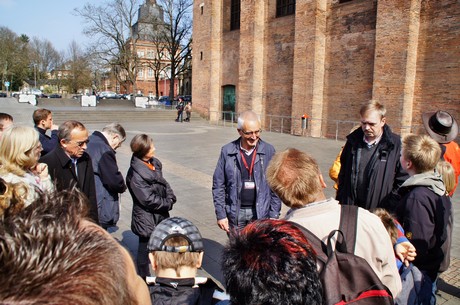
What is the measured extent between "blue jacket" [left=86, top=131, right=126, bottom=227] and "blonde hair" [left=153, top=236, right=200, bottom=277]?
7.06 ft

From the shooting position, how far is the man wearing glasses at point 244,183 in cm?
366

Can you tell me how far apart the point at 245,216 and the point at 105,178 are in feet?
5.38

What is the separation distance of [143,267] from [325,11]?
2009 centimetres

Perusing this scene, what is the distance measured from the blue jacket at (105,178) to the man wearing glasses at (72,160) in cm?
22

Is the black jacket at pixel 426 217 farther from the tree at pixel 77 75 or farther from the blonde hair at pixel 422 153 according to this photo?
the tree at pixel 77 75

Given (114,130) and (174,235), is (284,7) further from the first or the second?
(174,235)

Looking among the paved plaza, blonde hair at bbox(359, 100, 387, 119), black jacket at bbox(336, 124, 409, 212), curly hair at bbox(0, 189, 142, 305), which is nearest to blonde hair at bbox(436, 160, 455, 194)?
black jacket at bbox(336, 124, 409, 212)

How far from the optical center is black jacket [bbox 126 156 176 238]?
12.4ft

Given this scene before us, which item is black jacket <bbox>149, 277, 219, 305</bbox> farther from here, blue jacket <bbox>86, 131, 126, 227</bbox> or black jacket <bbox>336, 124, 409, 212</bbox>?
blue jacket <bbox>86, 131, 126, 227</bbox>

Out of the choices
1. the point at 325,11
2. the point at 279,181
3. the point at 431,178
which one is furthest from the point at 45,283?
the point at 325,11

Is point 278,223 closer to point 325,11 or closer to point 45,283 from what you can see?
point 45,283

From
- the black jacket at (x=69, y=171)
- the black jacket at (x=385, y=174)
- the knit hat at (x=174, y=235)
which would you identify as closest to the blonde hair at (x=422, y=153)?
the black jacket at (x=385, y=174)

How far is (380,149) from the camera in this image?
11.3ft

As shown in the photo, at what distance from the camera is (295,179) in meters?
2.10
